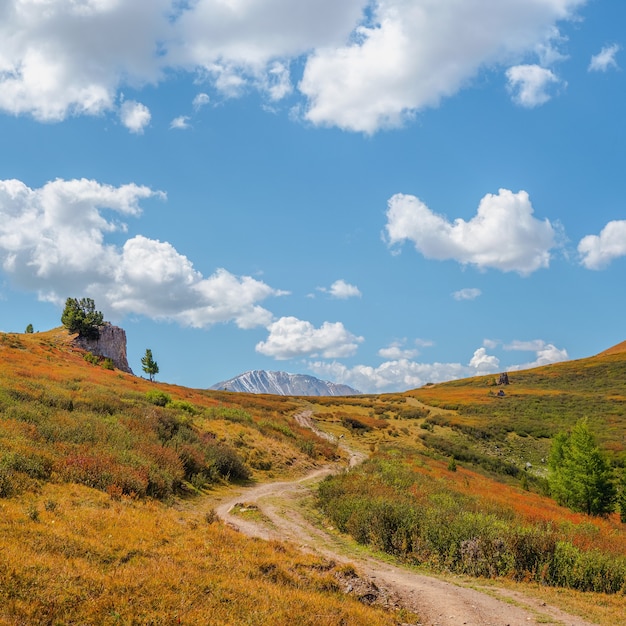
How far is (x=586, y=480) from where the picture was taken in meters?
33.0

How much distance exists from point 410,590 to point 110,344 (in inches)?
3362

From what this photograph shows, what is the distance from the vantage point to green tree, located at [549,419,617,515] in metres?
32.8

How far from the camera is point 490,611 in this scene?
34.5ft

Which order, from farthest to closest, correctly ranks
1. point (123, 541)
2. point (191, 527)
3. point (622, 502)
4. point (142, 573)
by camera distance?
point (622, 502), point (191, 527), point (123, 541), point (142, 573)

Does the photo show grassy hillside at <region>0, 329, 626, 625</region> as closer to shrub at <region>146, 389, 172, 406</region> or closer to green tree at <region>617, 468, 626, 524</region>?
shrub at <region>146, 389, 172, 406</region>

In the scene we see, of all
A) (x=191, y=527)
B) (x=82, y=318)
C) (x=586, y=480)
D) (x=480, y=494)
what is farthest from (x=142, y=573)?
(x=82, y=318)

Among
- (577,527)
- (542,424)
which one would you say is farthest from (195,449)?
(542,424)

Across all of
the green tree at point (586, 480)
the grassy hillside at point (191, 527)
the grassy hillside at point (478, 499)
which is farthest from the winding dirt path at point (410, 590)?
the green tree at point (586, 480)

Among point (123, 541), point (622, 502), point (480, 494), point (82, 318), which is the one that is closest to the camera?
point (123, 541)

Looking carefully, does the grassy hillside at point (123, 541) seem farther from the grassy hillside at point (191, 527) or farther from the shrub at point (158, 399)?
the shrub at point (158, 399)

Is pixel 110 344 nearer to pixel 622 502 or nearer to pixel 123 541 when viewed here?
pixel 123 541

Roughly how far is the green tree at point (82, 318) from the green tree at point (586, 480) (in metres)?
76.8

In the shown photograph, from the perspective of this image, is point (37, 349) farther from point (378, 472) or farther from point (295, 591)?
point (295, 591)

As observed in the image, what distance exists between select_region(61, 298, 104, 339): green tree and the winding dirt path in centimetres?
7115
